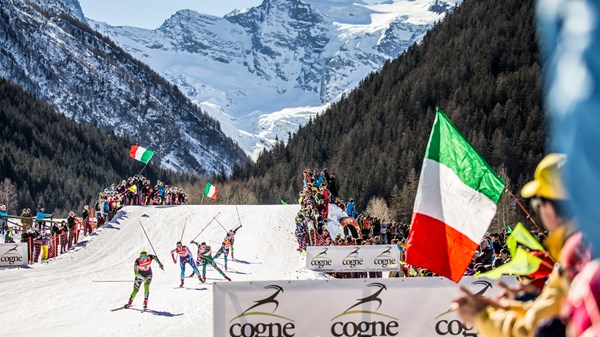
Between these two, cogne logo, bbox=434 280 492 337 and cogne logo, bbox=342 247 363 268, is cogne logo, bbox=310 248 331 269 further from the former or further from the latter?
cogne logo, bbox=434 280 492 337

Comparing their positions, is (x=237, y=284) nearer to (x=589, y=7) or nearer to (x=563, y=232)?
(x=563, y=232)

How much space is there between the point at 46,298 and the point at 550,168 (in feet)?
72.2

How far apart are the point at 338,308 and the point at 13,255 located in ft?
76.6

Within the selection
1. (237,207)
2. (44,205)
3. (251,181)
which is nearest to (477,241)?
(237,207)

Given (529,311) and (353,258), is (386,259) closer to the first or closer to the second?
(353,258)

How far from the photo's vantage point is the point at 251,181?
117188 millimetres

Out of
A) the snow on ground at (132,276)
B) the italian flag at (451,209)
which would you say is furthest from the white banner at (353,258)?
the italian flag at (451,209)

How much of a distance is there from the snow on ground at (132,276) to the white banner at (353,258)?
551 mm

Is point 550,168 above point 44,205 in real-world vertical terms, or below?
below

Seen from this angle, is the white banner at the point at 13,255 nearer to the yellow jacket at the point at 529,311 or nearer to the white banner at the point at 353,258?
the white banner at the point at 353,258

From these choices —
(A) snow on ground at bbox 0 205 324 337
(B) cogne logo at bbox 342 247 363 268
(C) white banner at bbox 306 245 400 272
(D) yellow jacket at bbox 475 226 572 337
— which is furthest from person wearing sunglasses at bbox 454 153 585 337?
(B) cogne logo at bbox 342 247 363 268

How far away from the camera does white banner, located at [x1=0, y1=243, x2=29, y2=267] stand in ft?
93.2

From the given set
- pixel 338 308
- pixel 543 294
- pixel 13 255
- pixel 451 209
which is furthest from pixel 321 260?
pixel 543 294

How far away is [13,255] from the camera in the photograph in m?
28.8
